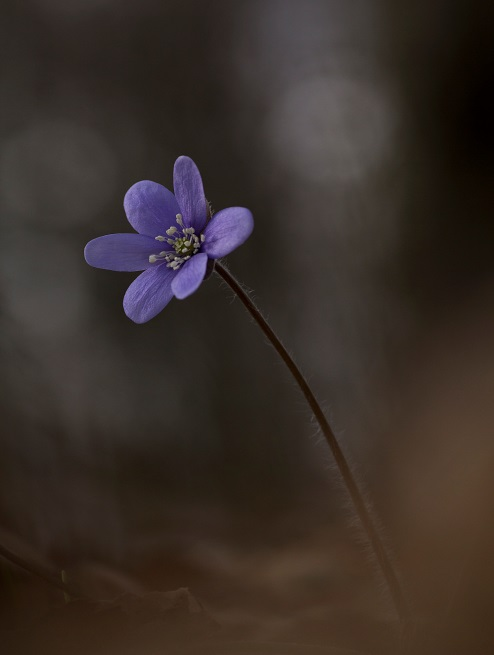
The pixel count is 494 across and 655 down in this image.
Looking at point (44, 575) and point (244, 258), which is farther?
point (244, 258)

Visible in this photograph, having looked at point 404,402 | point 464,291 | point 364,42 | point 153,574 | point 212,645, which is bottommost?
point 212,645

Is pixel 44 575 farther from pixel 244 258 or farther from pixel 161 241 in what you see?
pixel 244 258

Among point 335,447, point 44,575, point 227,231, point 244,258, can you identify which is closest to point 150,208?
point 227,231

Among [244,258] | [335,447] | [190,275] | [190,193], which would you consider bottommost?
[335,447]

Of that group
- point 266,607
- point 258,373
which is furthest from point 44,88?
point 266,607

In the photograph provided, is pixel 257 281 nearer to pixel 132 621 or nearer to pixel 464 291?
pixel 464 291

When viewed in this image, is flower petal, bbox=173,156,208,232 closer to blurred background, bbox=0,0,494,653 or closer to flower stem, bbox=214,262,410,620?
flower stem, bbox=214,262,410,620

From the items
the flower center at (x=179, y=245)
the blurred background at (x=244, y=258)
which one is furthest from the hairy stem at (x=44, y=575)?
the flower center at (x=179, y=245)
